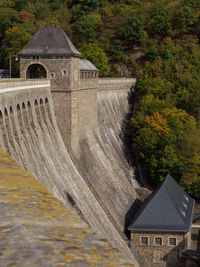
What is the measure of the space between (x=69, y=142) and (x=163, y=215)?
32.3 ft

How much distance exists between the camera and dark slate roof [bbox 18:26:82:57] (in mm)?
37719

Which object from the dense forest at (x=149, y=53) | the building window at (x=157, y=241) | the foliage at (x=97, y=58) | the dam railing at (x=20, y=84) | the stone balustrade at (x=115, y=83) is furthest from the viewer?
the foliage at (x=97, y=58)

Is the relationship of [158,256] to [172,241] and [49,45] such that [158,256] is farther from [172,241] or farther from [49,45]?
[49,45]

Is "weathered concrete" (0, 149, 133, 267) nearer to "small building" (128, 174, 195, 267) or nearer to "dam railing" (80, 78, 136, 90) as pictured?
"small building" (128, 174, 195, 267)

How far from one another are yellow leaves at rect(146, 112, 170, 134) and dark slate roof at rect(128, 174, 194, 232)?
15189mm

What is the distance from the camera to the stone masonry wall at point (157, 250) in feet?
116

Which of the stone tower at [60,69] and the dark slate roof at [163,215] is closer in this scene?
the dark slate roof at [163,215]

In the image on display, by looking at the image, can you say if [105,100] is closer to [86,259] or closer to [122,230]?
[122,230]

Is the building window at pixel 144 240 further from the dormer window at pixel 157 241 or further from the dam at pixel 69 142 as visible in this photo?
the dam at pixel 69 142

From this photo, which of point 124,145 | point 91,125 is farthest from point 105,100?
point 91,125

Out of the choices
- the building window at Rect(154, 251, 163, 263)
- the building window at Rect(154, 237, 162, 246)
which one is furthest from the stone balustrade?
the building window at Rect(154, 251, 163, 263)

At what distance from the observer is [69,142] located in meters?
37.8

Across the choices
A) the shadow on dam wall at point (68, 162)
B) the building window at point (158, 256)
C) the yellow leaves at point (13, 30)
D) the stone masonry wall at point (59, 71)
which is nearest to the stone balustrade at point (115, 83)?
the shadow on dam wall at point (68, 162)

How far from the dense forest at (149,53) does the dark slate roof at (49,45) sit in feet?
62.1
